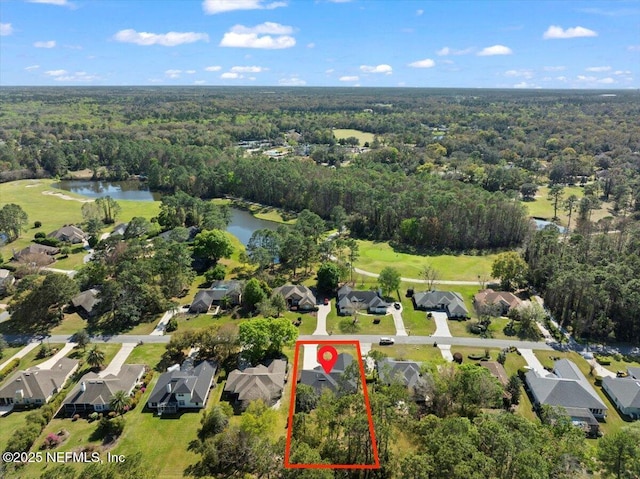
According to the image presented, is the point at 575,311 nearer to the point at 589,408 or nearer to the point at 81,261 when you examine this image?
the point at 589,408

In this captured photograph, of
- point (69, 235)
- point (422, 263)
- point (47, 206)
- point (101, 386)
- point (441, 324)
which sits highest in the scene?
point (69, 235)

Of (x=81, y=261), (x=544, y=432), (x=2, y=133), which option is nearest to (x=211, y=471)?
(x=544, y=432)

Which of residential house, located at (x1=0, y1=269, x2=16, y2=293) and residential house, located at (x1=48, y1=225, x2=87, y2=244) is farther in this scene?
residential house, located at (x1=48, y1=225, x2=87, y2=244)

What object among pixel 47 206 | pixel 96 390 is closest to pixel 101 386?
pixel 96 390

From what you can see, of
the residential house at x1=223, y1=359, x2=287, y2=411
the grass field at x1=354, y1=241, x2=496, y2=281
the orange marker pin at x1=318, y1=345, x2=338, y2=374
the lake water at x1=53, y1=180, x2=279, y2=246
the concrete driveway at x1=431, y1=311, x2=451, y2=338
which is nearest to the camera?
the residential house at x1=223, y1=359, x2=287, y2=411

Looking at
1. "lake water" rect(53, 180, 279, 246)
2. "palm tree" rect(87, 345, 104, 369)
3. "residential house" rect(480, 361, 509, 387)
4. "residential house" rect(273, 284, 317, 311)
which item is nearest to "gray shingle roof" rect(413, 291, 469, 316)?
"residential house" rect(480, 361, 509, 387)

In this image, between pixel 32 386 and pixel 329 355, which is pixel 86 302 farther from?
pixel 329 355

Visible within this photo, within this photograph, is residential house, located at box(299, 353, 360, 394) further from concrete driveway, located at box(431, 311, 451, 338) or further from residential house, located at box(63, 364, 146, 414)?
residential house, located at box(63, 364, 146, 414)
